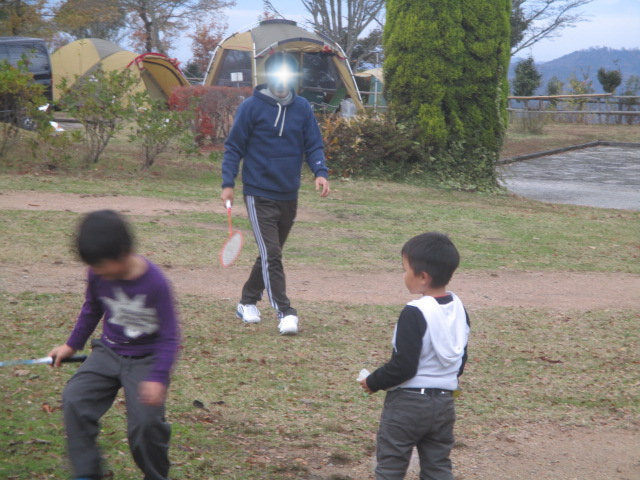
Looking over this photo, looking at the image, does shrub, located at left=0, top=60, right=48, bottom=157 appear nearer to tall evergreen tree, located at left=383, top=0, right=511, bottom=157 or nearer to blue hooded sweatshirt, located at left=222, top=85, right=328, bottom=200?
tall evergreen tree, located at left=383, top=0, right=511, bottom=157

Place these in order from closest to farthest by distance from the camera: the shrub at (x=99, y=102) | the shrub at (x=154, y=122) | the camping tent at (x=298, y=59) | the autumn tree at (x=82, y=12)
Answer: the shrub at (x=99, y=102) < the shrub at (x=154, y=122) < the camping tent at (x=298, y=59) < the autumn tree at (x=82, y=12)

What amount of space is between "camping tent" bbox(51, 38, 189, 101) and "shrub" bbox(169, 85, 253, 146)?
34.4 feet

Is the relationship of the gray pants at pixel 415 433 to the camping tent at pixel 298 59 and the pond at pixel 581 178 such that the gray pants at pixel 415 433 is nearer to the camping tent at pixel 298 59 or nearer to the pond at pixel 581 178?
the pond at pixel 581 178

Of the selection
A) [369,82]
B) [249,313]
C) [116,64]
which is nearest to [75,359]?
[249,313]

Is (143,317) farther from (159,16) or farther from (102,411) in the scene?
(159,16)

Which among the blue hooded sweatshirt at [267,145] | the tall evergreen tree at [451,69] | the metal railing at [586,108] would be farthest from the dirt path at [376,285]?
the metal railing at [586,108]

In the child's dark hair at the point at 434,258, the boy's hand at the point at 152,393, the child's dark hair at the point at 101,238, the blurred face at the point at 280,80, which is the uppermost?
the blurred face at the point at 280,80

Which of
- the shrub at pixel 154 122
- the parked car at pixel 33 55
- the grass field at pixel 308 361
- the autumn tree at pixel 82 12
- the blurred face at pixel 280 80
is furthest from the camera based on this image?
the autumn tree at pixel 82 12

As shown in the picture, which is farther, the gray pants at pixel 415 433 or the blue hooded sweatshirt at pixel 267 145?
the blue hooded sweatshirt at pixel 267 145

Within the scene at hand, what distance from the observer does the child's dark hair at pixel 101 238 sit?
119 inches

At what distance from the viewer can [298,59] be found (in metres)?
23.7

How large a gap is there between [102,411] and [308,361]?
254cm

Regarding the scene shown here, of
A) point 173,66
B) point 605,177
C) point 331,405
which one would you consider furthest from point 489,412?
point 173,66

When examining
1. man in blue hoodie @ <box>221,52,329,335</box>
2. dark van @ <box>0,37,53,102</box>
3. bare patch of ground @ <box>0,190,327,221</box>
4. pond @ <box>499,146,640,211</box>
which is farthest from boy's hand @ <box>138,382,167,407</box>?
dark van @ <box>0,37,53,102</box>
